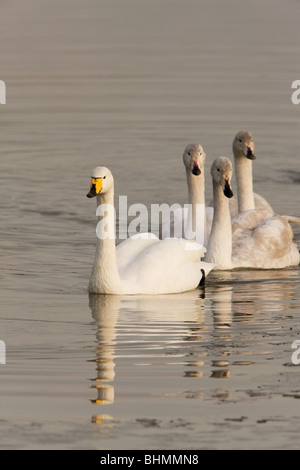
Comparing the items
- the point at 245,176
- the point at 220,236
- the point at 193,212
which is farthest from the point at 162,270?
the point at 245,176

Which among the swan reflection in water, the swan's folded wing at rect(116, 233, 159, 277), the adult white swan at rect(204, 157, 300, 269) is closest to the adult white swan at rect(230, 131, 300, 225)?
the adult white swan at rect(204, 157, 300, 269)

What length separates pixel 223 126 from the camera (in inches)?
924

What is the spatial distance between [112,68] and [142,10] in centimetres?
605

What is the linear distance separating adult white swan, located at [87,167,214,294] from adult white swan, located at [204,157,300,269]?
3.77ft

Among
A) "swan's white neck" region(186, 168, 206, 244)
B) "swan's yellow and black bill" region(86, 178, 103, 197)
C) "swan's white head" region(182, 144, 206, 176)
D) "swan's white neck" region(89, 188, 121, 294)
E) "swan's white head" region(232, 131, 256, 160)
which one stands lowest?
"swan's white neck" region(89, 188, 121, 294)

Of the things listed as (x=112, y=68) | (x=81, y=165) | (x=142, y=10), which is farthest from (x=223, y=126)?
(x=142, y=10)

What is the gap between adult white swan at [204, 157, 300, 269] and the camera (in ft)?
53.1

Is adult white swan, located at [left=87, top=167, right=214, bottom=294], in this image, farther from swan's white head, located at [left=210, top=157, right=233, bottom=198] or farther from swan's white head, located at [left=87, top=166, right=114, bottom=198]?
swan's white head, located at [left=210, top=157, right=233, bottom=198]

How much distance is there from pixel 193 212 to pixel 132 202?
5.82ft

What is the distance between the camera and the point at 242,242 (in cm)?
1673

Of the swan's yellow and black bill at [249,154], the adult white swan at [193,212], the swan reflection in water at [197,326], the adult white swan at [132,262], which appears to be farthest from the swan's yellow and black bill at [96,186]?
the swan's yellow and black bill at [249,154]

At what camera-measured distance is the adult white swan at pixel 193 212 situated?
17.0m

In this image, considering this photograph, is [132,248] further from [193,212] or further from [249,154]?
[249,154]

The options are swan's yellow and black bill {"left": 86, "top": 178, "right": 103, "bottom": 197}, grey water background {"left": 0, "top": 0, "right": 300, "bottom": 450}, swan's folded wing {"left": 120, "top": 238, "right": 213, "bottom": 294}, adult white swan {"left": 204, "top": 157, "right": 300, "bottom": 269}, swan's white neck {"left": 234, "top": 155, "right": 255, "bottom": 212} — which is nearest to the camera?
grey water background {"left": 0, "top": 0, "right": 300, "bottom": 450}
